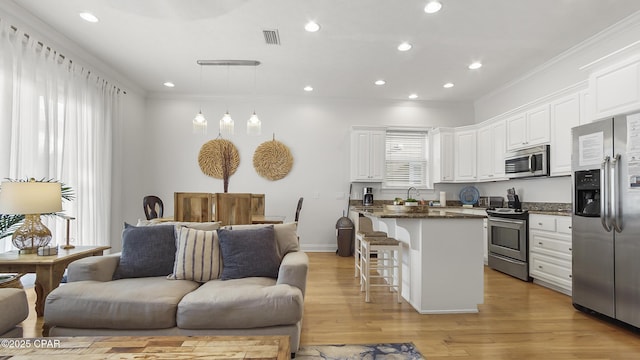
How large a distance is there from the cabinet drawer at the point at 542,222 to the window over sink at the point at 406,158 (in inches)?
90.0

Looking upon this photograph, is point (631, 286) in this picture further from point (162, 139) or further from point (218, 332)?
point (162, 139)

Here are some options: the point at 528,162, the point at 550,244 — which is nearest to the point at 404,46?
the point at 528,162

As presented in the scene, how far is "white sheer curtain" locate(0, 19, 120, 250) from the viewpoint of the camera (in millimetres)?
2967

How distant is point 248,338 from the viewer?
1409 millimetres

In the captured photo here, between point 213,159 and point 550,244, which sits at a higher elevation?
point 213,159

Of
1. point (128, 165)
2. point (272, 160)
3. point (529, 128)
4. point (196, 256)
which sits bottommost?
point (196, 256)

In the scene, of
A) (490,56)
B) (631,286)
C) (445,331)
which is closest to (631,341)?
(631,286)

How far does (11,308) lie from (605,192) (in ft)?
13.8

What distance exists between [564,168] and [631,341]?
207cm

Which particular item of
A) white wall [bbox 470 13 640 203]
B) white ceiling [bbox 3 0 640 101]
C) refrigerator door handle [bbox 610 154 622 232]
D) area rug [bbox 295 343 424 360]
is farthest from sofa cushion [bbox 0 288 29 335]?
white wall [bbox 470 13 640 203]

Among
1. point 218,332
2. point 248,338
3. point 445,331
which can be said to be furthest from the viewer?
point 445,331

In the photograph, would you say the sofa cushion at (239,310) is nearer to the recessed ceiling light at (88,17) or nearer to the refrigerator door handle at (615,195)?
the refrigerator door handle at (615,195)

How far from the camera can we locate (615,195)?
2.55m

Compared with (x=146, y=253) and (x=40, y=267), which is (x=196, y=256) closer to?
(x=146, y=253)
